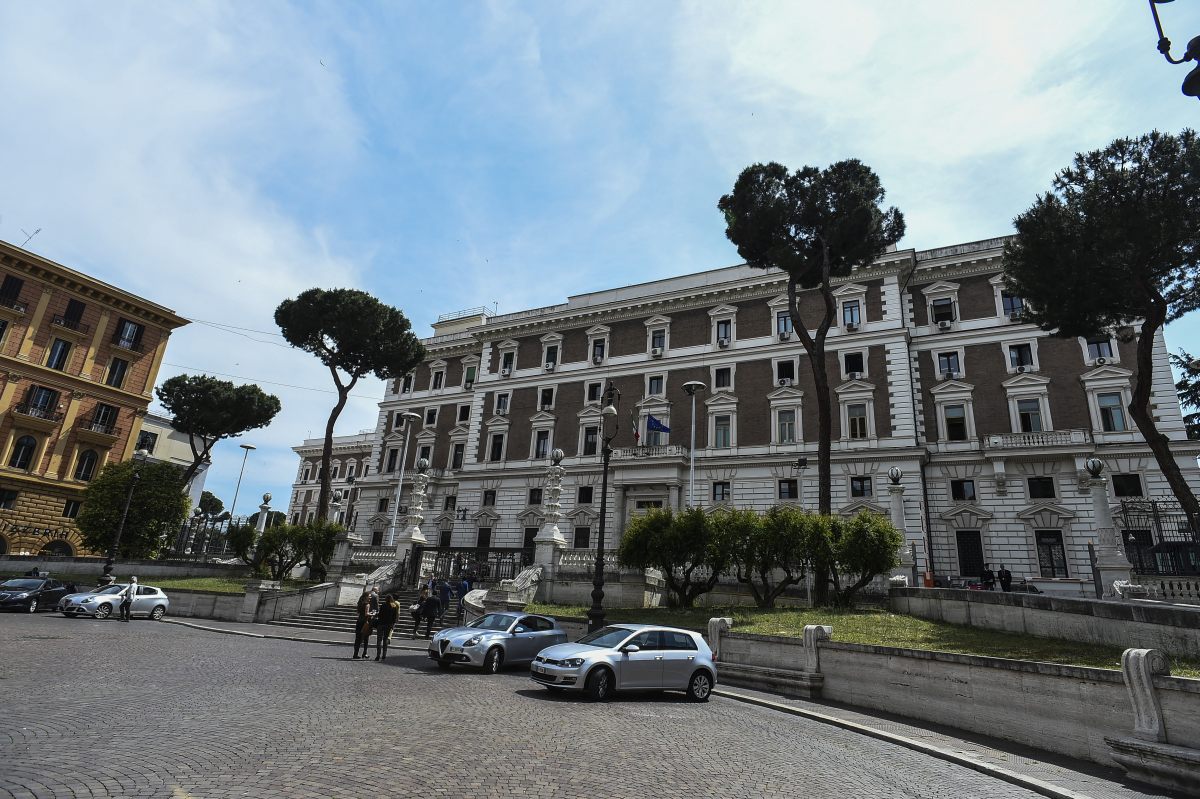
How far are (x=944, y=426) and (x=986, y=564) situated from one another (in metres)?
7.15

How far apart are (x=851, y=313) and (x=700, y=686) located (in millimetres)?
28843

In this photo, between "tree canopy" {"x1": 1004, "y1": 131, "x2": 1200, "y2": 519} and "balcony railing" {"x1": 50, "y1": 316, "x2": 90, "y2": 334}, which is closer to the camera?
"tree canopy" {"x1": 1004, "y1": 131, "x2": 1200, "y2": 519}

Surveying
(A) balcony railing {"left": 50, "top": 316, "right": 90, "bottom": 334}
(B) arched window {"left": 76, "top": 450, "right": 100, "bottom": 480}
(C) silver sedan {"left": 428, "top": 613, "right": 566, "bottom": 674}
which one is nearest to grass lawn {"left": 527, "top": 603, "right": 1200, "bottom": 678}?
(C) silver sedan {"left": 428, "top": 613, "right": 566, "bottom": 674}

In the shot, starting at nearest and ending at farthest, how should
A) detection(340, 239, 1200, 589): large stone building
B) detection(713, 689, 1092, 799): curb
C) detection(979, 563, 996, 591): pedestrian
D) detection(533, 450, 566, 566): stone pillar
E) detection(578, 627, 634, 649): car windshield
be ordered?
detection(713, 689, 1092, 799): curb
detection(578, 627, 634, 649): car windshield
detection(533, 450, 566, 566): stone pillar
detection(979, 563, 996, 591): pedestrian
detection(340, 239, 1200, 589): large stone building

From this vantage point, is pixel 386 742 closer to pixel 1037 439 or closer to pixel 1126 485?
pixel 1037 439

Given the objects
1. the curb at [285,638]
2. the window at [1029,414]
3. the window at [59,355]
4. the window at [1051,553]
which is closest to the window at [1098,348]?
the window at [1029,414]

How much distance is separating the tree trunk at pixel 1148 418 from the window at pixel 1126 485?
1089 centimetres

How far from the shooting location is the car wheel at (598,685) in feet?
35.9

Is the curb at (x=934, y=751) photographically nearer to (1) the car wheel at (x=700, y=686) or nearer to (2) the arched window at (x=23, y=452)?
(1) the car wheel at (x=700, y=686)

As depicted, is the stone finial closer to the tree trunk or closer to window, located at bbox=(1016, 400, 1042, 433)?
the tree trunk

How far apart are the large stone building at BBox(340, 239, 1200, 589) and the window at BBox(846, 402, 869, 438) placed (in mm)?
76

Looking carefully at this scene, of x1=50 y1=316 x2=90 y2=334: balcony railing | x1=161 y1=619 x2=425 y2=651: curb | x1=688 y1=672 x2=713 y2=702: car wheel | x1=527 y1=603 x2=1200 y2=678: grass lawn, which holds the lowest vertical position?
x1=161 y1=619 x2=425 y2=651: curb

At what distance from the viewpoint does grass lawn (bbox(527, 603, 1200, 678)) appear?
10977mm

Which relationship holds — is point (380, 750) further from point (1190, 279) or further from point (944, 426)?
point (944, 426)
